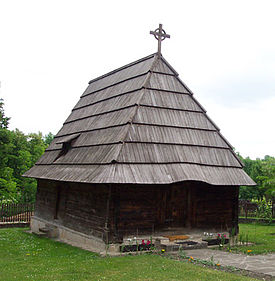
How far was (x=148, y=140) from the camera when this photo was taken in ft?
40.3

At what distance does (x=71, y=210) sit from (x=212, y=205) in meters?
5.52

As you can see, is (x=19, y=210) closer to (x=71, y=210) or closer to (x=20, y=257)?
(x=71, y=210)

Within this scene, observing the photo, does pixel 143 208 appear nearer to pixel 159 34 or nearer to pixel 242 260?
pixel 242 260

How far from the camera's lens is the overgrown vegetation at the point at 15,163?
2549 centimetres

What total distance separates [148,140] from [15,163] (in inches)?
998

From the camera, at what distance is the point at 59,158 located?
52.0 feet

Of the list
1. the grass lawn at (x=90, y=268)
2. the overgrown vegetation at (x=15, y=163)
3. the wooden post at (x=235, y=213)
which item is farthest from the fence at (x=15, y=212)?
the wooden post at (x=235, y=213)

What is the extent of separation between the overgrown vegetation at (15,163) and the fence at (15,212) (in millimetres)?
3711

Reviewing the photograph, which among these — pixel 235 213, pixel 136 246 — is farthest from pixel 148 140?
pixel 235 213

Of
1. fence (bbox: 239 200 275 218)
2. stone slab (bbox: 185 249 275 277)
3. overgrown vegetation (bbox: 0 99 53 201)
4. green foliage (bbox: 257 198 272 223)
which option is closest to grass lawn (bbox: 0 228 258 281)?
stone slab (bbox: 185 249 275 277)

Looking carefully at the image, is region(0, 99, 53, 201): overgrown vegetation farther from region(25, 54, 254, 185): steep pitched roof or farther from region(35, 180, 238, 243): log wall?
region(35, 180, 238, 243): log wall

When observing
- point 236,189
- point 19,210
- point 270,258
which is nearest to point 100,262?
point 270,258

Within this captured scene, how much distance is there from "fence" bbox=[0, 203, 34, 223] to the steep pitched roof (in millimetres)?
6421

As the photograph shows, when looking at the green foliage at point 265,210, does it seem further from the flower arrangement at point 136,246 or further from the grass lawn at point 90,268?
the grass lawn at point 90,268
